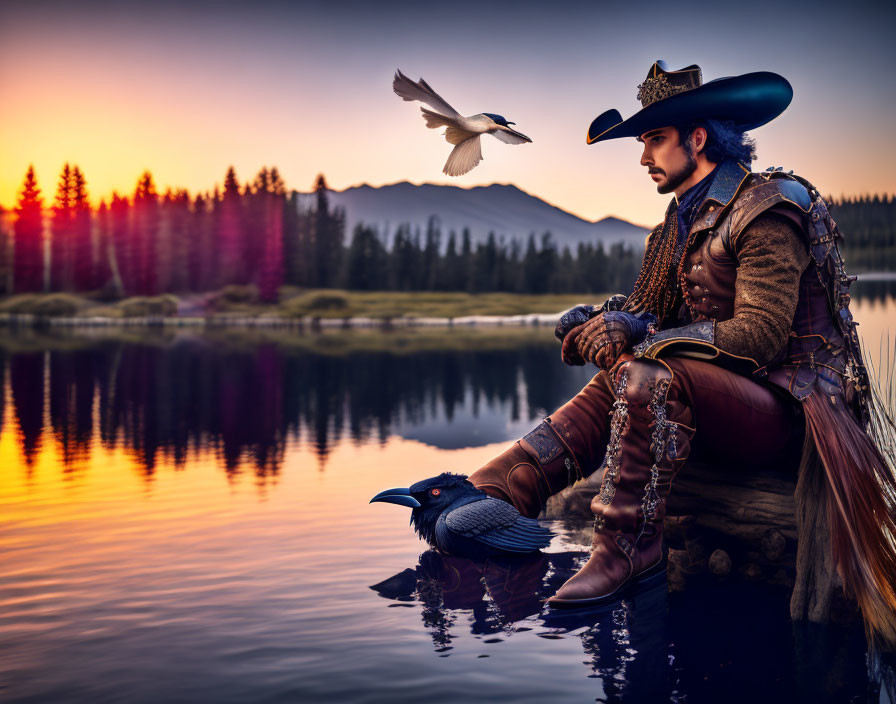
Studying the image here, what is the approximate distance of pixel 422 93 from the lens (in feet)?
18.2

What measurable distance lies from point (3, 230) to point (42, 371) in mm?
69232

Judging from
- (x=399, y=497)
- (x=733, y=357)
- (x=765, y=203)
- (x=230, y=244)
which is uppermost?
(x=230, y=244)

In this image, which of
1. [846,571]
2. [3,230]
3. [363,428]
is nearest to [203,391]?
[363,428]

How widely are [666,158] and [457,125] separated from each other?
141 cm

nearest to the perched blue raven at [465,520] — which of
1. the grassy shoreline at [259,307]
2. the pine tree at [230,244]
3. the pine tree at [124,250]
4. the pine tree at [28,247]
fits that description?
the grassy shoreline at [259,307]

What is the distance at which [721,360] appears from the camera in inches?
176

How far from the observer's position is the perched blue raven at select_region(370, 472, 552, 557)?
4.81 metres

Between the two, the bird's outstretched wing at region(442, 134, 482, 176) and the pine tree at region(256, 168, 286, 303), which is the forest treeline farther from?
the bird's outstretched wing at region(442, 134, 482, 176)

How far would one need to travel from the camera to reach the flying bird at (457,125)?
18.1 ft

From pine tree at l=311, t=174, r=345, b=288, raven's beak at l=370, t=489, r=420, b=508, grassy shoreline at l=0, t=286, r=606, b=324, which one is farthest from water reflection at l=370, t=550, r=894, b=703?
pine tree at l=311, t=174, r=345, b=288

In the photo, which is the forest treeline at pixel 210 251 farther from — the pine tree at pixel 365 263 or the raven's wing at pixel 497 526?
the raven's wing at pixel 497 526

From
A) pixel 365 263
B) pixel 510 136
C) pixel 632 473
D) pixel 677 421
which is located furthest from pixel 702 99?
pixel 365 263

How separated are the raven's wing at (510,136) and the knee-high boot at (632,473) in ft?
5.88

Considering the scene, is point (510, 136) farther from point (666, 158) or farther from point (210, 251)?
point (210, 251)
